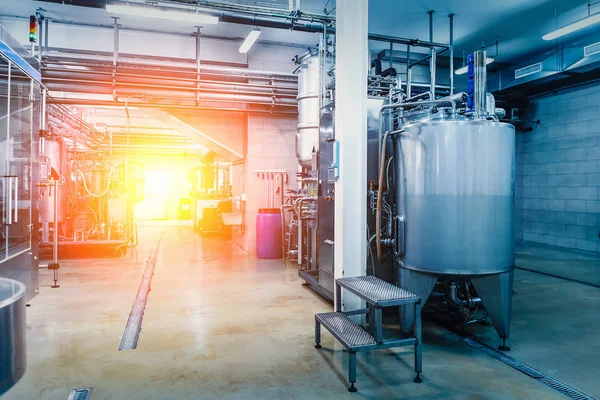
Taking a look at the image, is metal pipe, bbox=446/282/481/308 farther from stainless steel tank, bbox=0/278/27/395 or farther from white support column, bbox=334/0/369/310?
stainless steel tank, bbox=0/278/27/395

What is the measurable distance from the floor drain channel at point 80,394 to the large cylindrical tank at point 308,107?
4.08m

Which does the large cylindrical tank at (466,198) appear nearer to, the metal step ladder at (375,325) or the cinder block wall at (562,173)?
the metal step ladder at (375,325)

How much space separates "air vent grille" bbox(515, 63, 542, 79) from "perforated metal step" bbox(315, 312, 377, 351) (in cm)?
626

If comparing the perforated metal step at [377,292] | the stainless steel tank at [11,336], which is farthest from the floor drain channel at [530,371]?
the stainless steel tank at [11,336]

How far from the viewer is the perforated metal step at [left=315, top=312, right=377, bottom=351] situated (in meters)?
2.62

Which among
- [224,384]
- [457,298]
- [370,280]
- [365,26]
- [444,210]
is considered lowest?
[224,384]

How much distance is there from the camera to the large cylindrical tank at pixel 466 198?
10.3 ft

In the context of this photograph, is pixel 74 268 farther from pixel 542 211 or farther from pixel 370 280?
pixel 542 211

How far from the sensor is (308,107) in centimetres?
591

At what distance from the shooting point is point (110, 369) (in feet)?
9.20

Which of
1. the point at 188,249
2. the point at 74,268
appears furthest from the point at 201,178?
the point at 74,268

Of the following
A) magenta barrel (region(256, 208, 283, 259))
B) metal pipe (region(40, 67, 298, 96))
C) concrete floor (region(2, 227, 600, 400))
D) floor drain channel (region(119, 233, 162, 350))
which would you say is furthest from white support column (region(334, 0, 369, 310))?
magenta barrel (region(256, 208, 283, 259))

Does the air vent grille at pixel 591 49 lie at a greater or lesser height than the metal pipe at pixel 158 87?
greater

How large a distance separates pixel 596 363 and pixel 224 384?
266 centimetres
